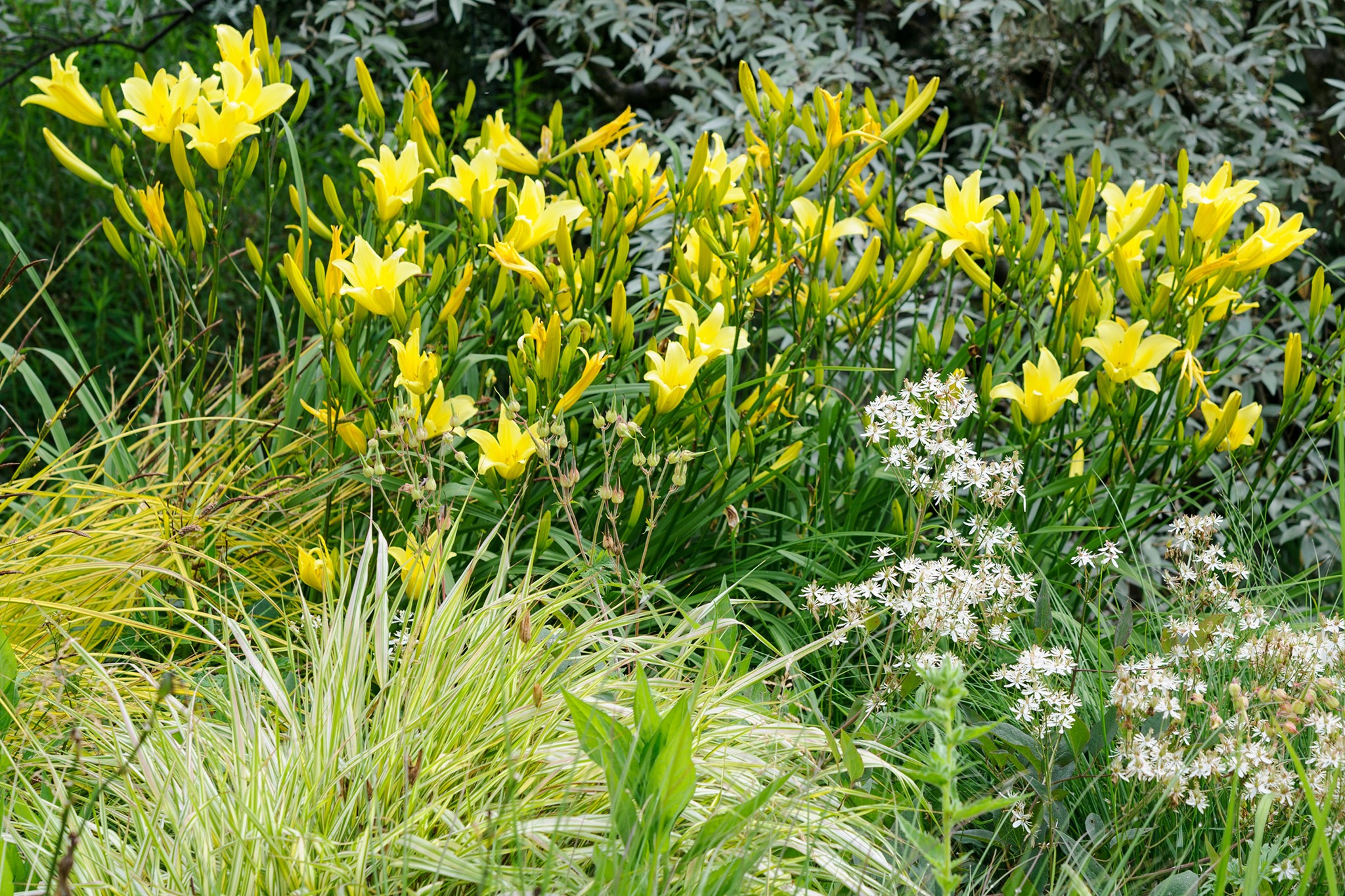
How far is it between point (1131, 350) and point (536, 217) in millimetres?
1129

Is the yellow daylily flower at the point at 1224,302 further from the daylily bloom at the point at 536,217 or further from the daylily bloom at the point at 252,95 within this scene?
the daylily bloom at the point at 252,95

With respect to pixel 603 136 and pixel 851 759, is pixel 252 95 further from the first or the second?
pixel 851 759

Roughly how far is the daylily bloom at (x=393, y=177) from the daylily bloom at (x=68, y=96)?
0.50 m

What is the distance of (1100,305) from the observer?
2.35 meters

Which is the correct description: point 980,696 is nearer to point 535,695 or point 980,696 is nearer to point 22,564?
point 535,695

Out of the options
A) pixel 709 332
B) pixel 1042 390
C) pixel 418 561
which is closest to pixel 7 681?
pixel 418 561

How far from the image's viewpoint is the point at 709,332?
2.10 m

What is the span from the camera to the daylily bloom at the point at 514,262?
205cm

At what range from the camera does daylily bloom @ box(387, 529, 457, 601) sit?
181 cm

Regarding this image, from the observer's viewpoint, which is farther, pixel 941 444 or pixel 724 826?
pixel 941 444

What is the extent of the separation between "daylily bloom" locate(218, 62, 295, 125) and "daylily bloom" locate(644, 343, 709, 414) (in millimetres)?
845

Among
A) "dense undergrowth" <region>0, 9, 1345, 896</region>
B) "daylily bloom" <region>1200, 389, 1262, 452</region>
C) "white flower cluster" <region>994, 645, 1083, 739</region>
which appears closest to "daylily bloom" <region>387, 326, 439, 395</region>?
"dense undergrowth" <region>0, 9, 1345, 896</region>

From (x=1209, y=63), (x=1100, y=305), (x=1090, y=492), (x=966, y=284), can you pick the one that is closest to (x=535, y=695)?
(x=1090, y=492)

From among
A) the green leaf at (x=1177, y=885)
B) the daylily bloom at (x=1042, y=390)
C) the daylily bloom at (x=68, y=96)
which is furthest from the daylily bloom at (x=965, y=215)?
the daylily bloom at (x=68, y=96)
